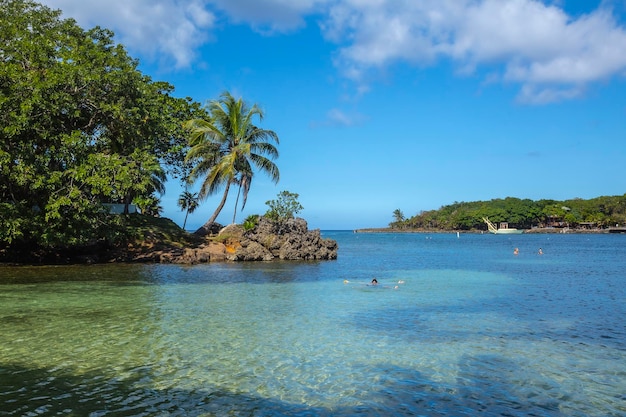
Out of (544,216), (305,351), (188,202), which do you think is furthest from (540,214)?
(305,351)

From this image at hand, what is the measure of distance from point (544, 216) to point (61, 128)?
15233 centimetres

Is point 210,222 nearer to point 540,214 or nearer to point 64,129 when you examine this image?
point 64,129


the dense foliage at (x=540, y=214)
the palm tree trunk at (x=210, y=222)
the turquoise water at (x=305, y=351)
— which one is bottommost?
the turquoise water at (x=305, y=351)


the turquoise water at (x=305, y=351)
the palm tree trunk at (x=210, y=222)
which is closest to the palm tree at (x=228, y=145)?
the palm tree trunk at (x=210, y=222)

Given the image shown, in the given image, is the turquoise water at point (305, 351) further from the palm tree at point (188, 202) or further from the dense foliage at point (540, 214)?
the dense foliage at point (540, 214)

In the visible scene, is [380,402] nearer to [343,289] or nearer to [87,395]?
[87,395]

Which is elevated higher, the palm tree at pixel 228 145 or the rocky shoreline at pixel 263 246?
the palm tree at pixel 228 145

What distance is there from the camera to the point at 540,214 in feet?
485

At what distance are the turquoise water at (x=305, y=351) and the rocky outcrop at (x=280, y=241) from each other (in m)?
14.3

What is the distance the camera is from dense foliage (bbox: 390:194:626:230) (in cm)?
13612

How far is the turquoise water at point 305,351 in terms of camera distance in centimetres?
667

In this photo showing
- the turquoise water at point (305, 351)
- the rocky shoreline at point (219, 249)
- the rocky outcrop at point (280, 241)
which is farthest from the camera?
the rocky outcrop at point (280, 241)

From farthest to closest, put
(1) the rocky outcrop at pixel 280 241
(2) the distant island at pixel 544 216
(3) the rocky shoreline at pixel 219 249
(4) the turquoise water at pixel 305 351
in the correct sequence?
(2) the distant island at pixel 544 216 → (1) the rocky outcrop at pixel 280 241 → (3) the rocky shoreline at pixel 219 249 → (4) the turquoise water at pixel 305 351

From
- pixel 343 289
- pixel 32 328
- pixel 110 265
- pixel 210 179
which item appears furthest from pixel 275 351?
pixel 210 179
